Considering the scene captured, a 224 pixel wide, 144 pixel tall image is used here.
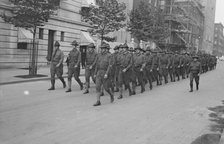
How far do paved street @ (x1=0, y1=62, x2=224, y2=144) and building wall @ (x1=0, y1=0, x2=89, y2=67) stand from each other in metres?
9.50

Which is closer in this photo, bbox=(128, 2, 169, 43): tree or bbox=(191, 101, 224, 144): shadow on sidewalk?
bbox=(191, 101, 224, 144): shadow on sidewalk

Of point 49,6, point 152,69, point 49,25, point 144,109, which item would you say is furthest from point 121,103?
point 49,25

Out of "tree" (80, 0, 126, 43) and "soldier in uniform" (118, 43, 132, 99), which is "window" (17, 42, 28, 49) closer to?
"tree" (80, 0, 126, 43)

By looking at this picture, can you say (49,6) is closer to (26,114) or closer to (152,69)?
(152,69)

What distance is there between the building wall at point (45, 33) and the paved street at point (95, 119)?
31.2 ft

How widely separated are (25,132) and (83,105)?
11.3 ft

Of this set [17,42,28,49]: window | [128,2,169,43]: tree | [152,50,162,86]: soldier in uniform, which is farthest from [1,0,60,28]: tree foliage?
[128,2,169,43]: tree

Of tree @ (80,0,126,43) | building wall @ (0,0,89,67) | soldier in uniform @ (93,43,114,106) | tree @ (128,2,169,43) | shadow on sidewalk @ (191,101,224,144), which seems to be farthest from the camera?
tree @ (128,2,169,43)

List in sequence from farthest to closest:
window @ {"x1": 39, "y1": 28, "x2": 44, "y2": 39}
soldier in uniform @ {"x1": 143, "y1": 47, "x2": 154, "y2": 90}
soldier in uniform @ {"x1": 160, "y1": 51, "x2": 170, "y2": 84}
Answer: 1. window @ {"x1": 39, "y1": 28, "x2": 44, "y2": 39}
2. soldier in uniform @ {"x1": 160, "y1": 51, "x2": 170, "y2": 84}
3. soldier in uniform @ {"x1": 143, "y1": 47, "x2": 154, "y2": 90}

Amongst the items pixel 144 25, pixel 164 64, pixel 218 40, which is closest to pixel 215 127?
pixel 164 64

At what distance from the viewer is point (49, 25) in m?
25.3

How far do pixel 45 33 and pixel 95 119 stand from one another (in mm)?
18194

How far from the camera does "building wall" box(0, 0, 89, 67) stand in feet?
68.1

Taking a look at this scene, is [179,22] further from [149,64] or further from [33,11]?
[33,11]
